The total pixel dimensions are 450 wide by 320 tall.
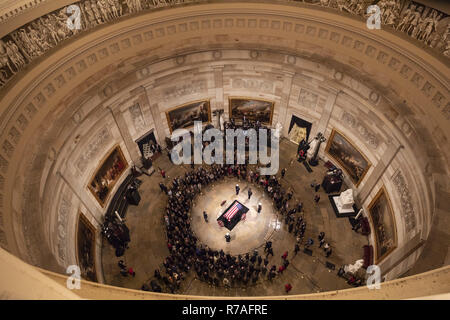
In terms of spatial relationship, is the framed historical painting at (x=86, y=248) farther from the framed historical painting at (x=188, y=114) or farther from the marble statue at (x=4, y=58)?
the framed historical painting at (x=188, y=114)

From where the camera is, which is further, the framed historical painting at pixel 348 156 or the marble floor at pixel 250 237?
the framed historical painting at pixel 348 156

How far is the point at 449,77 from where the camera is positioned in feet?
43.2

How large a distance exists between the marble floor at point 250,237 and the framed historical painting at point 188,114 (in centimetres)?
373

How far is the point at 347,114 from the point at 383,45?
4.29 meters

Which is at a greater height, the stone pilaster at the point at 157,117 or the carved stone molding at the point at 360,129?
the stone pilaster at the point at 157,117

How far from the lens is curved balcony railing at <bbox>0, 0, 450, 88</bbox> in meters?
13.5

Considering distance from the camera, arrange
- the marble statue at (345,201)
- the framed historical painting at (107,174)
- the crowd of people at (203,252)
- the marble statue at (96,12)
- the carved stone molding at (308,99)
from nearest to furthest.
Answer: the marble statue at (96,12) < the crowd of people at (203,252) < the framed historical painting at (107,174) < the marble statue at (345,201) < the carved stone molding at (308,99)

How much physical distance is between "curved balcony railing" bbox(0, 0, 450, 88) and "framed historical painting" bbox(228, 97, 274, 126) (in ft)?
23.2

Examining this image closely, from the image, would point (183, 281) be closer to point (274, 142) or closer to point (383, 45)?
point (274, 142)

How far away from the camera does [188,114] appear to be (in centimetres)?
2205

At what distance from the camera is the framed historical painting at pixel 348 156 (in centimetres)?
1847

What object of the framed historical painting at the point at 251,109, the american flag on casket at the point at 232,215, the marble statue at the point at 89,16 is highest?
the framed historical painting at the point at 251,109

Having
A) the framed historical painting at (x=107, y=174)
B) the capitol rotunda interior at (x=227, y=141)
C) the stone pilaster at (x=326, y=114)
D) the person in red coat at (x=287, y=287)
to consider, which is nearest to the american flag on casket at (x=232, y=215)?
the capitol rotunda interior at (x=227, y=141)
